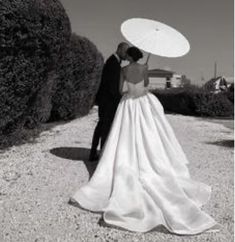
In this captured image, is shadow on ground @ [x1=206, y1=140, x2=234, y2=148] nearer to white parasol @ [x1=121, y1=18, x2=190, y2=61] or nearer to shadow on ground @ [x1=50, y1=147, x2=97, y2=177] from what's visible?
shadow on ground @ [x1=50, y1=147, x2=97, y2=177]

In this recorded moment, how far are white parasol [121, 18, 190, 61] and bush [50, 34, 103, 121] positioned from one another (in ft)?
22.4

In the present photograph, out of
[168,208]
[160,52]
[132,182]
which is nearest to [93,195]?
[132,182]

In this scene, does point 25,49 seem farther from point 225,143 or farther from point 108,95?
point 225,143

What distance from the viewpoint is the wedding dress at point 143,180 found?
18.6ft

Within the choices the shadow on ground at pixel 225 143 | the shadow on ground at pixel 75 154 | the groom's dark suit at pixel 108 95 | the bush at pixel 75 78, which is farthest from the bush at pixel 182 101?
the groom's dark suit at pixel 108 95

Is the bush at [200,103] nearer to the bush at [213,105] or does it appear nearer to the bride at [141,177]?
the bush at [213,105]

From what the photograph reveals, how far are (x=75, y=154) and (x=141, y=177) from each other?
3264 mm

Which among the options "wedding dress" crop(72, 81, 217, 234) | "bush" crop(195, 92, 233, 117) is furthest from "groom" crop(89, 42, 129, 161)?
"bush" crop(195, 92, 233, 117)

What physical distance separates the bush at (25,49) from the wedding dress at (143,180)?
2.50m

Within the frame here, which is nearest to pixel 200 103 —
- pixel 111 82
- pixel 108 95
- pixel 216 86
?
pixel 216 86

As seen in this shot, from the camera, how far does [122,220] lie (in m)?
5.60

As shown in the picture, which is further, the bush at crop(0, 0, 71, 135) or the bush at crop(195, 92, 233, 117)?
the bush at crop(195, 92, 233, 117)

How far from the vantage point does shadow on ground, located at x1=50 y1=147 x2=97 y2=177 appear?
8.61 m

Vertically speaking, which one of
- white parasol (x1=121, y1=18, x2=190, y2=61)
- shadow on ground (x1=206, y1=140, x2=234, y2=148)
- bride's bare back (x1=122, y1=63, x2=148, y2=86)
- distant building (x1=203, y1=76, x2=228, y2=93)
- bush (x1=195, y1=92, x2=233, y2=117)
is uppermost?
white parasol (x1=121, y1=18, x2=190, y2=61)
